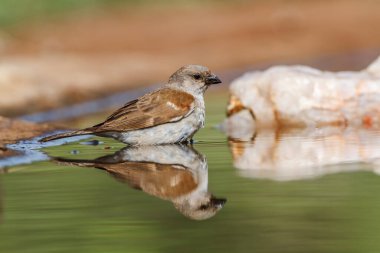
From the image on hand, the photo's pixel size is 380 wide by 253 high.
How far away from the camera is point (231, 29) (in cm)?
2169

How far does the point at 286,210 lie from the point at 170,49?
49.1 ft

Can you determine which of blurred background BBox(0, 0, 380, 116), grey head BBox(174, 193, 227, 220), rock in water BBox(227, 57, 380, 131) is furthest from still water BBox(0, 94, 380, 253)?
blurred background BBox(0, 0, 380, 116)

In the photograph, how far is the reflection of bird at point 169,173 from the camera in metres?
6.11

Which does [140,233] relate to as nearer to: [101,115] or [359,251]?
[359,251]

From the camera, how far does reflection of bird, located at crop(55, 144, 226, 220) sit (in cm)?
611

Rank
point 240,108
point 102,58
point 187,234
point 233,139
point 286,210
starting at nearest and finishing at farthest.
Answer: point 187,234 < point 286,210 < point 233,139 < point 240,108 < point 102,58

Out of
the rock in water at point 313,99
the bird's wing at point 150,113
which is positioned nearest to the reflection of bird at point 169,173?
the bird's wing at point 150,113

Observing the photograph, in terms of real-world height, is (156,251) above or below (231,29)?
below

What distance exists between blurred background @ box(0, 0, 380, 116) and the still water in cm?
737

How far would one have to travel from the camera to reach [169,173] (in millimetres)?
7273

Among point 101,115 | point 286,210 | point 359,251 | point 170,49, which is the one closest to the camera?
point 359,251

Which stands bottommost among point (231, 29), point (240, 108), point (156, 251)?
point (156, 251)

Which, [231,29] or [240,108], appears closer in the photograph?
[240,108]

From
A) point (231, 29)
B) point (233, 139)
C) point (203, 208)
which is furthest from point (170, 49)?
point (203, 208)
